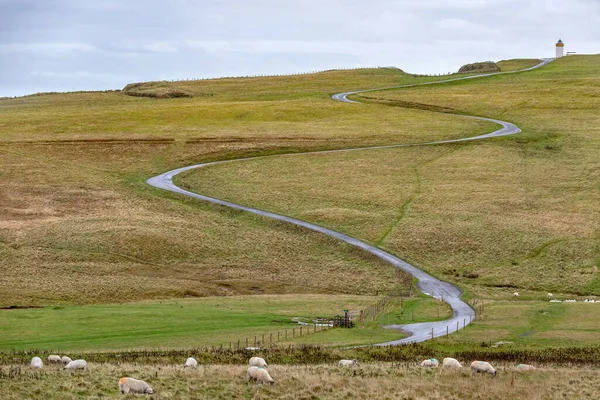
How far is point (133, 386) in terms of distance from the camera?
29000mm

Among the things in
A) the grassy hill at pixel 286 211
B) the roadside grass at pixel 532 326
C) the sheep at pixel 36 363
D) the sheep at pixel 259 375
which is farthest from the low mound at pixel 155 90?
the sheep at pixel 259 375

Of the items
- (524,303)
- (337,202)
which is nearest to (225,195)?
(337,202)

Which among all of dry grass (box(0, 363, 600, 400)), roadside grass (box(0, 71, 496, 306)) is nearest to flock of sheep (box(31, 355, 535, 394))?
dry grass (box(0, 363, 600, 400))

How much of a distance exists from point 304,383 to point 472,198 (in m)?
62.5

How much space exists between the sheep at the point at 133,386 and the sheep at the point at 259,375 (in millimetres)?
3801

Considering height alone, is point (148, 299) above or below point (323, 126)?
below

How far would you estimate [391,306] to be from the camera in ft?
189

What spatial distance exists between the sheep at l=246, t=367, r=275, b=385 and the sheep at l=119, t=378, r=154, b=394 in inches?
150

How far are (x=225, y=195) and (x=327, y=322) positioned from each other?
45498 millimetres

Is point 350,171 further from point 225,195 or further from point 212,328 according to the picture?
point 212,328

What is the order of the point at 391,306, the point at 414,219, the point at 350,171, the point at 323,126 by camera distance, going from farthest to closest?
the point at 323,126
the point at 350,171
the point at 414,219
the point at 391,306

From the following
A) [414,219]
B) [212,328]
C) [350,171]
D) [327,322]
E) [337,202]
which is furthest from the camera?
[350,171]

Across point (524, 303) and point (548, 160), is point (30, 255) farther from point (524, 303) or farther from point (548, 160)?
point (548, 160)

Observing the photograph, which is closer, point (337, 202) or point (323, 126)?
point (337, 202)
